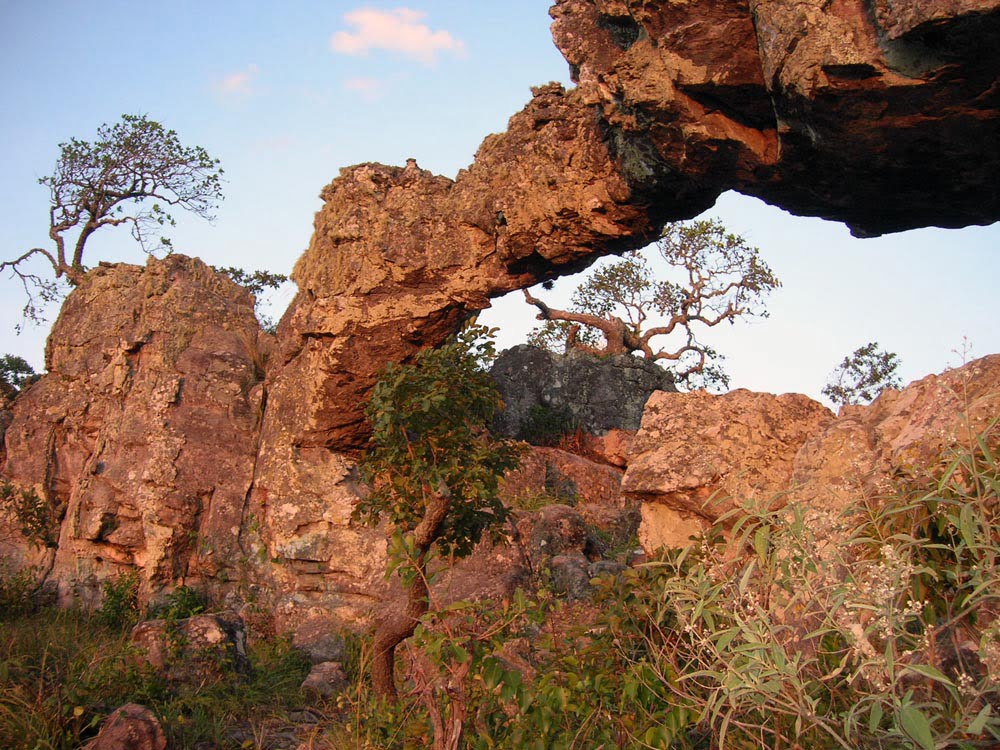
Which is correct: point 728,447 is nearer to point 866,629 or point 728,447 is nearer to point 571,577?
point 571,577

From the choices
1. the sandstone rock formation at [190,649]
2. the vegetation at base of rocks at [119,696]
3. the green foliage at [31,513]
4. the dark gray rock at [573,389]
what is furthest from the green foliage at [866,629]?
the dark gray rock at [573,389]

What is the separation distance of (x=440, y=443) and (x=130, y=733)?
9.80 feet

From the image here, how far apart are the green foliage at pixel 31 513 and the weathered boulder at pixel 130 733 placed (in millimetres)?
7165

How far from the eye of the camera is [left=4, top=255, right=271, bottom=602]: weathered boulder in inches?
466

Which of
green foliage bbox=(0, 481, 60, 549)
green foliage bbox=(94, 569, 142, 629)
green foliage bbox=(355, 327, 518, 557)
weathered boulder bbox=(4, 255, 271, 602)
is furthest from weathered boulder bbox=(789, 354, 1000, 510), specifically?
green foliage bbox=(0, 481, 60, 549)

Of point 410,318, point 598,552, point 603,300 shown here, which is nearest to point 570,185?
point 410,318

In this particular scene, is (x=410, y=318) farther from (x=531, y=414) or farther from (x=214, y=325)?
(x=531, y=414)

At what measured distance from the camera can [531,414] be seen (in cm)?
1593

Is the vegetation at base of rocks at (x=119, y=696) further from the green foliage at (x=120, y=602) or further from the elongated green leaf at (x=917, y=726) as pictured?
the elongated green leaf at (x=917, y=726)

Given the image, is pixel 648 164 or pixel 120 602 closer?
pixel 648 164

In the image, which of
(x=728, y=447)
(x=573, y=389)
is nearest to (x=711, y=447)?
(x=728, y=447)

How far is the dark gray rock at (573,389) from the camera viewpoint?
52.2ft

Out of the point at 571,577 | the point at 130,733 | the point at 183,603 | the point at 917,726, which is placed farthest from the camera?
the point at 183,603

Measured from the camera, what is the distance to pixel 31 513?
508 inches
